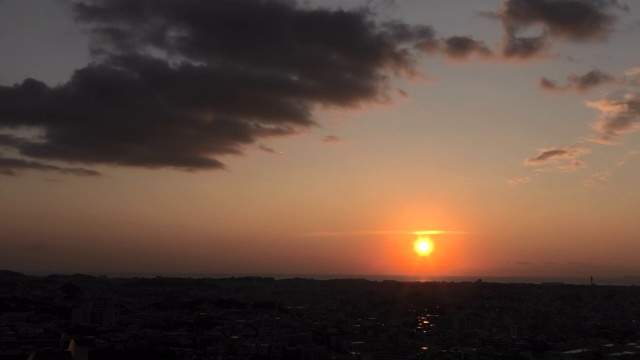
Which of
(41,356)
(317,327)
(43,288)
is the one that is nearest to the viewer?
(41,356)

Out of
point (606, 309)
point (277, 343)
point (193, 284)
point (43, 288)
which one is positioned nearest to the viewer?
point (277, 343)

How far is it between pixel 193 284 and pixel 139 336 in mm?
49061

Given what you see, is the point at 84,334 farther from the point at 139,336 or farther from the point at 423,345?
the point at 423,345

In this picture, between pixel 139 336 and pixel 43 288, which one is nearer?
pixel 139 336

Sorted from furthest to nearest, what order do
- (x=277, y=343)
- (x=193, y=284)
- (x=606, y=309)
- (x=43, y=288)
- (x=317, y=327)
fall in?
(x=193, y=284) → (x=43, y=288) → (x=606, y=309) → (x=317, y=327) → (x=277, y=343)

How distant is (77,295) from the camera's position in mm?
52938

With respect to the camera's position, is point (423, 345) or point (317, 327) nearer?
point (423, 345)

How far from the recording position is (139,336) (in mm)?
31094

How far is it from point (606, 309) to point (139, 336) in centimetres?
3253

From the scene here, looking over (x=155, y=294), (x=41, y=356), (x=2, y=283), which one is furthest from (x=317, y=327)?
(x=2, y=283)

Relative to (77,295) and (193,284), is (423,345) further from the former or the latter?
(193,284)

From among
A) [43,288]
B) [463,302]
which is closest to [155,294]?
[43,288]

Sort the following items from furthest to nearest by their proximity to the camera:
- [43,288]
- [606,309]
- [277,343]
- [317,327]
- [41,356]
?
[43,288] < [606,309] < [317,327] < [277,343] < [41,356]

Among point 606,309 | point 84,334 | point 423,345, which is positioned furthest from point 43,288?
point 606,309
